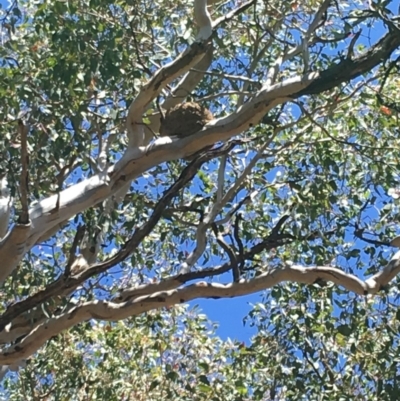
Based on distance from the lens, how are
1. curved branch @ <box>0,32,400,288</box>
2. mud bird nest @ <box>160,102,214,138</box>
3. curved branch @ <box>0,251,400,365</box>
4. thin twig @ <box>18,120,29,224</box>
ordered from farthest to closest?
mud bird nest @ <box>160,102,214,138</box>
curved branch @ <box>0,251,400,365</box>
curved branch @ <box>0,32,400,288</box>
thin twig @ <box>18,120,29,224</box>

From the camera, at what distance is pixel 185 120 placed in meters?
5.42

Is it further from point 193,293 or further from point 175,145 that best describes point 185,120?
point 193,293

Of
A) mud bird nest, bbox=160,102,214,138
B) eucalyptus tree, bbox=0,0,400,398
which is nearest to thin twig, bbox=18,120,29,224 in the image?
eucalyptus tree, bbox=0,0,400,398

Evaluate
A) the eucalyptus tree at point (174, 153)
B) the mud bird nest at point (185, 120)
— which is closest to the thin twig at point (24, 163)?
the eucalyptus tree at point (174, 153)

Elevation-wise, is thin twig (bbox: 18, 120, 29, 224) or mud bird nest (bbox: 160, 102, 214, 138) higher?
Answer: mud bird nest (bbox: 160, 102, 214, 138)

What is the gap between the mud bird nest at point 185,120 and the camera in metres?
5.41

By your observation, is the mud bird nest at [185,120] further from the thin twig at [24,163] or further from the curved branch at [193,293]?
the thin twig at [24,163]

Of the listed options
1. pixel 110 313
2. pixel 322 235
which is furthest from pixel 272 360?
pixel 110 313

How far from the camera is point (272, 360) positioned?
712cm

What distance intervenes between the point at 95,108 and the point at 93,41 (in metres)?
0.99

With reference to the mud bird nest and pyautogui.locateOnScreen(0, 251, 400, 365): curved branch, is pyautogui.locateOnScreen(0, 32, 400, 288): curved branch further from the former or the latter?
pyautogui.locateOnScreen(0, 251, 400, 365): curved branch

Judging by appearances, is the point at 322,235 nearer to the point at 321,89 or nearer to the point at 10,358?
the point at 321,89

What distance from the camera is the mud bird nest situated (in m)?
5.41

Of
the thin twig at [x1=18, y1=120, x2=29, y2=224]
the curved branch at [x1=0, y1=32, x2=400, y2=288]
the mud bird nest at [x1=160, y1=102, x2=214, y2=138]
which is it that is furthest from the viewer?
the mud bird nest at [x1=160, y1=102, x2=214, y2=138]
